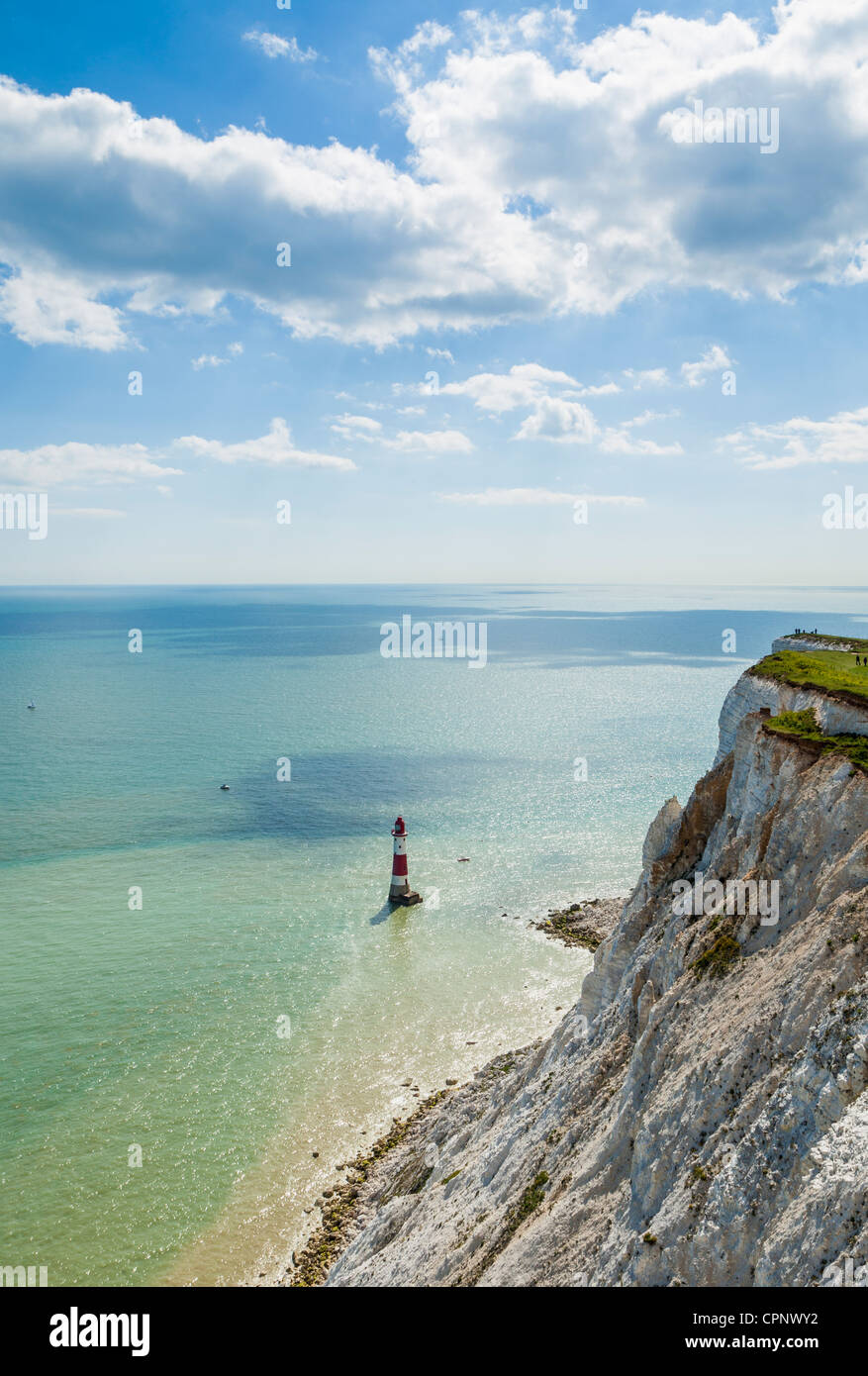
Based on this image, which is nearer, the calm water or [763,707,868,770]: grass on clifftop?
[763,707,868,770]: grass on clifftop

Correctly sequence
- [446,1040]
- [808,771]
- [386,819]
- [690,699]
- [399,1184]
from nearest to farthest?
1. [808,771]
2. [399,1184]
3. [446,1040]
4. [386,819]
5. [690,699]

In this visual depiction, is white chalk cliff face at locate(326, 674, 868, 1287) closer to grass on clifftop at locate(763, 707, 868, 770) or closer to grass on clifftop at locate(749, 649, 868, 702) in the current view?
grass on clifftop at locate(763, 707, 868, 770)

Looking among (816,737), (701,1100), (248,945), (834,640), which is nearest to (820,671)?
(816,737)

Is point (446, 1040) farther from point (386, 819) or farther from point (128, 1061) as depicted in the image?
point (386, 819)

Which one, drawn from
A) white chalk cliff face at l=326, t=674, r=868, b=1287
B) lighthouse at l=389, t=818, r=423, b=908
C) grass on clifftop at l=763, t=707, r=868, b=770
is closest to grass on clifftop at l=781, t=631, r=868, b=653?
white chalk cliff face at l=326, t=674, r=868, b=1287

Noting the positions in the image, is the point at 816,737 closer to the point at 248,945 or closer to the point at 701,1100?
the point at 701,1100

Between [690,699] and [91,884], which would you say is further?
[690,699]
